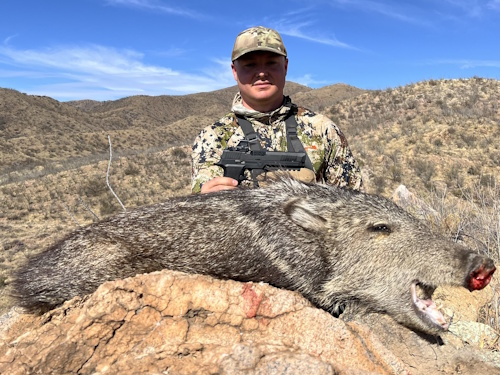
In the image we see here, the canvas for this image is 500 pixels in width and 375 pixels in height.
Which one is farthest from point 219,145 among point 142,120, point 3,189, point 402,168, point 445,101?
point 142,120

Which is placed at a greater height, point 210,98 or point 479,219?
point 210,98

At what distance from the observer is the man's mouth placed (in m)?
2.64

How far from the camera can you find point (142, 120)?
8525 centimetres

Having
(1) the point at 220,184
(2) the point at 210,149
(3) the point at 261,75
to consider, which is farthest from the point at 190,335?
(3) the point at 261,75

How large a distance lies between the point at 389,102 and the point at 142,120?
66829 mm

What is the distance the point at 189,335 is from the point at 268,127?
351 centimetres

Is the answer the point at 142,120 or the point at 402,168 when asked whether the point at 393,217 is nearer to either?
the point at 402,168

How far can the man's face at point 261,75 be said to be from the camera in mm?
4957

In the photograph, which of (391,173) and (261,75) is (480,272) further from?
(391,173)

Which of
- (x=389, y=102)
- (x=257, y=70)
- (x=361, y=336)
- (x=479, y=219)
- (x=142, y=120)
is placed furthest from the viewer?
(x=142, y=120)

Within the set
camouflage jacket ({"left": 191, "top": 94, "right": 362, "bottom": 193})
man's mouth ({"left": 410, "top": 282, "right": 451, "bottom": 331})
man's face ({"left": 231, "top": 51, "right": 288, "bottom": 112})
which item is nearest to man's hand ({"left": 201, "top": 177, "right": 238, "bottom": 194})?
camouflage jacket ({"left": 191, "top": 94, "right": 362, "bottom": 193})

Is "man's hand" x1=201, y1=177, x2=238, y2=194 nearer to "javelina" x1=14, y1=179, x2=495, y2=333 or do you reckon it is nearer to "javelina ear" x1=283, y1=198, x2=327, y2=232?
"javelina" x1=14, y1=179, x2=495, y2=333

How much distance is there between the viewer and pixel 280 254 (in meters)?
2.84

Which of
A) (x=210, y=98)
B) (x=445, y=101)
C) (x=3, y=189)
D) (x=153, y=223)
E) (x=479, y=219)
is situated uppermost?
(x=210, y=98)
